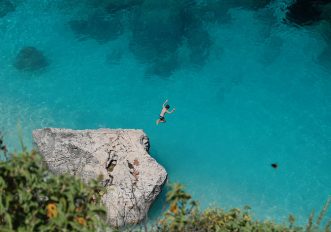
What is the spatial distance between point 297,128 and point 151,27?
7.61m

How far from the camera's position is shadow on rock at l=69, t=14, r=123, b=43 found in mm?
20719

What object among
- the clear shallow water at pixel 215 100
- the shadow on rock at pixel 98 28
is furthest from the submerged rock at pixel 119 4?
the clear shallow water at pixel 215 100

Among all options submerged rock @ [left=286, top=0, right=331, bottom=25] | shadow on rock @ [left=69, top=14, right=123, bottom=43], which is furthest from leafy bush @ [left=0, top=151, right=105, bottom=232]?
submerged rock @ [left=286, top=0, right=331, bottom=25]

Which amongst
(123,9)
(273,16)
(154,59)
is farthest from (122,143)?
(273,16)

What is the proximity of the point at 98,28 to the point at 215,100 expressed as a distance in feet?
20.4

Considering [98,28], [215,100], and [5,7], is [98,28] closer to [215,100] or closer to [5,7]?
[5,7]

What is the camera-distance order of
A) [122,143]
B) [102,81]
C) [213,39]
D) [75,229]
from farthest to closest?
[213,39], [102,81], [122,143], [75,229]

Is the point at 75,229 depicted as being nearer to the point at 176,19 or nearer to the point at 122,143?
the point at 122,143

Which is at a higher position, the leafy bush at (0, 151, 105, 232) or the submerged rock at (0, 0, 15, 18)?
the submerged rock at (0, 0, 15, 18)

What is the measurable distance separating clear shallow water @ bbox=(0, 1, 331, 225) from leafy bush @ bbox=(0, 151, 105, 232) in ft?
27.9

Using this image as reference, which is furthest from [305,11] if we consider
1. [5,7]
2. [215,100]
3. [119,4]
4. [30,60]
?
[5,7]

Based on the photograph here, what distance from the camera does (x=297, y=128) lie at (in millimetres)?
17922

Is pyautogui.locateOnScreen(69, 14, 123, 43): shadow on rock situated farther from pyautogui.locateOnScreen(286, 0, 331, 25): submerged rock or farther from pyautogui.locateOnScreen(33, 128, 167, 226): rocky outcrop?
pyautogui.locateOnScreen(286, 0, 331, 25): submerged rock

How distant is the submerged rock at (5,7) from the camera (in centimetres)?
2158
